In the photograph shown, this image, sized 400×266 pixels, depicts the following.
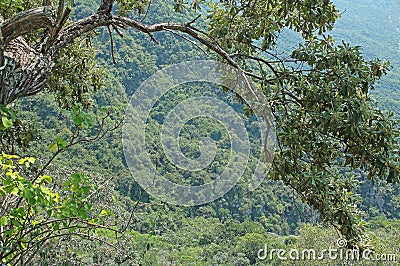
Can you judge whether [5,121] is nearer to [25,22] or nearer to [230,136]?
[25,22]

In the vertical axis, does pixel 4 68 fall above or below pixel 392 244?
below

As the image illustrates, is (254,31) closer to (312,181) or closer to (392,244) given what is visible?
(312,181)

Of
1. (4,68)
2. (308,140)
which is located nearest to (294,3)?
(308,140)

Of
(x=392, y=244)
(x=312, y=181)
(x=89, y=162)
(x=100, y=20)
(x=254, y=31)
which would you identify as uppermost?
(x=89, y=162)

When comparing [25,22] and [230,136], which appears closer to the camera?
[25,22]

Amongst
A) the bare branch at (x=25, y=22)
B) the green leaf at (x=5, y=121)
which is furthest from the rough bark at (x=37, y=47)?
the green leaf at (x=5, y=121)

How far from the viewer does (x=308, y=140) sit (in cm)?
228

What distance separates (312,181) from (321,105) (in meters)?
0.40

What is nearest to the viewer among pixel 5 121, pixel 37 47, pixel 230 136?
pixel 5 121

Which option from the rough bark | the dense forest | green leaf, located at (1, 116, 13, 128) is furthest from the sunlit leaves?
the rough bark

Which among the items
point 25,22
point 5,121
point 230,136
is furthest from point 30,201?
point 230,136

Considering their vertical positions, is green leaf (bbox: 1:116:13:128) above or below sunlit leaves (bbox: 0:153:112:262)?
above

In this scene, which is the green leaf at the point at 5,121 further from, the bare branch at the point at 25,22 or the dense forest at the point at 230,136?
the bare branch at the point at 25,22

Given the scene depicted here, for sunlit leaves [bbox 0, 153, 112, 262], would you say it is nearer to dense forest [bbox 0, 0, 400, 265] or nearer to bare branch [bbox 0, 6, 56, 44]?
dense forest [bbox 0, 0, 400, 265]
